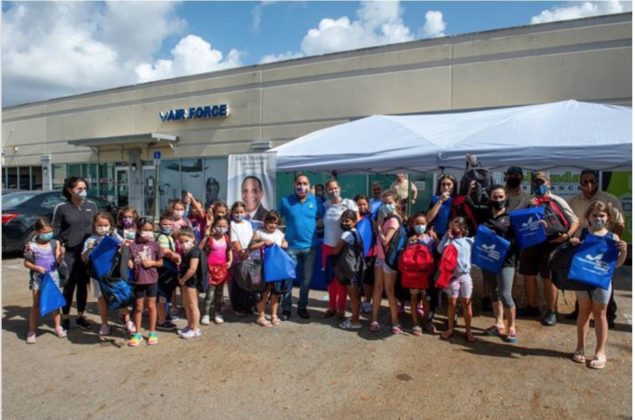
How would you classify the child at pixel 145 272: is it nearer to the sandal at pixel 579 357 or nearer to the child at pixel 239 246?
the child at pixel 239 246

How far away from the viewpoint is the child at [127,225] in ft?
15.9

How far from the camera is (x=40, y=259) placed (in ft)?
15.0

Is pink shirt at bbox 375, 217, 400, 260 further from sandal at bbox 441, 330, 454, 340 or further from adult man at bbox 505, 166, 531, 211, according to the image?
adult man at bbox 505, 166, 531, 211

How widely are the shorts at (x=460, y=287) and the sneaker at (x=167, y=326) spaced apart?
3.10m

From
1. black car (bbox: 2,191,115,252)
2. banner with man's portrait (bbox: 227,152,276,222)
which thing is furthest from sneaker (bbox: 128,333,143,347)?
black car (bbox: 2,191,115,252)

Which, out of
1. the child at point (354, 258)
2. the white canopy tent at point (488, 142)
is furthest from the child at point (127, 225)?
the white canopy tent at point (488, 142)

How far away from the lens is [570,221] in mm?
4867

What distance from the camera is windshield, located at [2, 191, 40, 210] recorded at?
9.75 metres

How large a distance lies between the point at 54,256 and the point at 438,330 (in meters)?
4.27

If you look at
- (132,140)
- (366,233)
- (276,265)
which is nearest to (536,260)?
(366,233)

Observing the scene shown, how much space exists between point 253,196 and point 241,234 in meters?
1.05

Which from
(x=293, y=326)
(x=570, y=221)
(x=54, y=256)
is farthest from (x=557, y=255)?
(x=54, y=256)

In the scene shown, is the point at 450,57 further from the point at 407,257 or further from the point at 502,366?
the point at 502,366

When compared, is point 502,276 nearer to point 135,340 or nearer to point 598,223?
point 598,223
